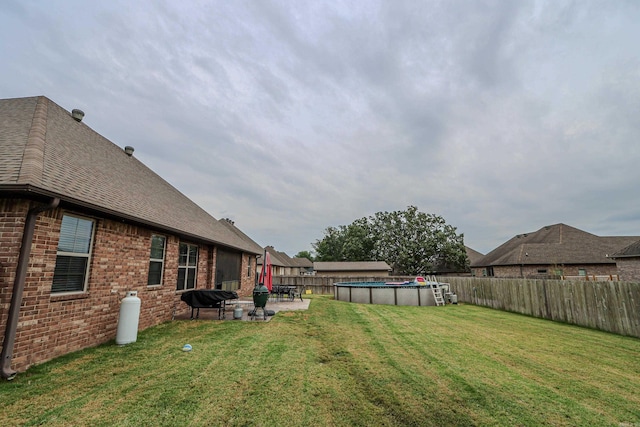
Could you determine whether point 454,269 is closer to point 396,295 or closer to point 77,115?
point 396,295

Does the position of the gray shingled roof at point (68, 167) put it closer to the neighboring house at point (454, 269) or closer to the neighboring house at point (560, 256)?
the neighboring house at point (560, 256)

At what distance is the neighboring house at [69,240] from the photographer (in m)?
4.20

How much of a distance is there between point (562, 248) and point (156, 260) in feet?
111

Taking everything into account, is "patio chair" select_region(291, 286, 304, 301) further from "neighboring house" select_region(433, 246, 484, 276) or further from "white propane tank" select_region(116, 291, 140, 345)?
"neighboring house" select_region(433, 246, 484, 276)

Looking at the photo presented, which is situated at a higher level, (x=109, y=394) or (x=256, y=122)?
(x=256, y=122)

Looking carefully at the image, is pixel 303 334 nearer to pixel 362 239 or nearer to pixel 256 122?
pixel 256 122

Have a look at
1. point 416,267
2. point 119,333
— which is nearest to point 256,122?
point 119,333

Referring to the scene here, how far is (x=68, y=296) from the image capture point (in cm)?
502

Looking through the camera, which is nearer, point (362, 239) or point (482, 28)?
point (482, 28)

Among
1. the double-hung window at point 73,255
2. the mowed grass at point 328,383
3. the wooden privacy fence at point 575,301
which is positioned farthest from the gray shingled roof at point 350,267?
the double-hung window at point 73,255

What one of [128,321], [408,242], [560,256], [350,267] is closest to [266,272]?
[128,321]

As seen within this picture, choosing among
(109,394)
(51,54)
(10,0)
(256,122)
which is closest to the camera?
(109,394)

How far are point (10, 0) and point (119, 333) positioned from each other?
398 inches

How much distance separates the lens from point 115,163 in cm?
895
